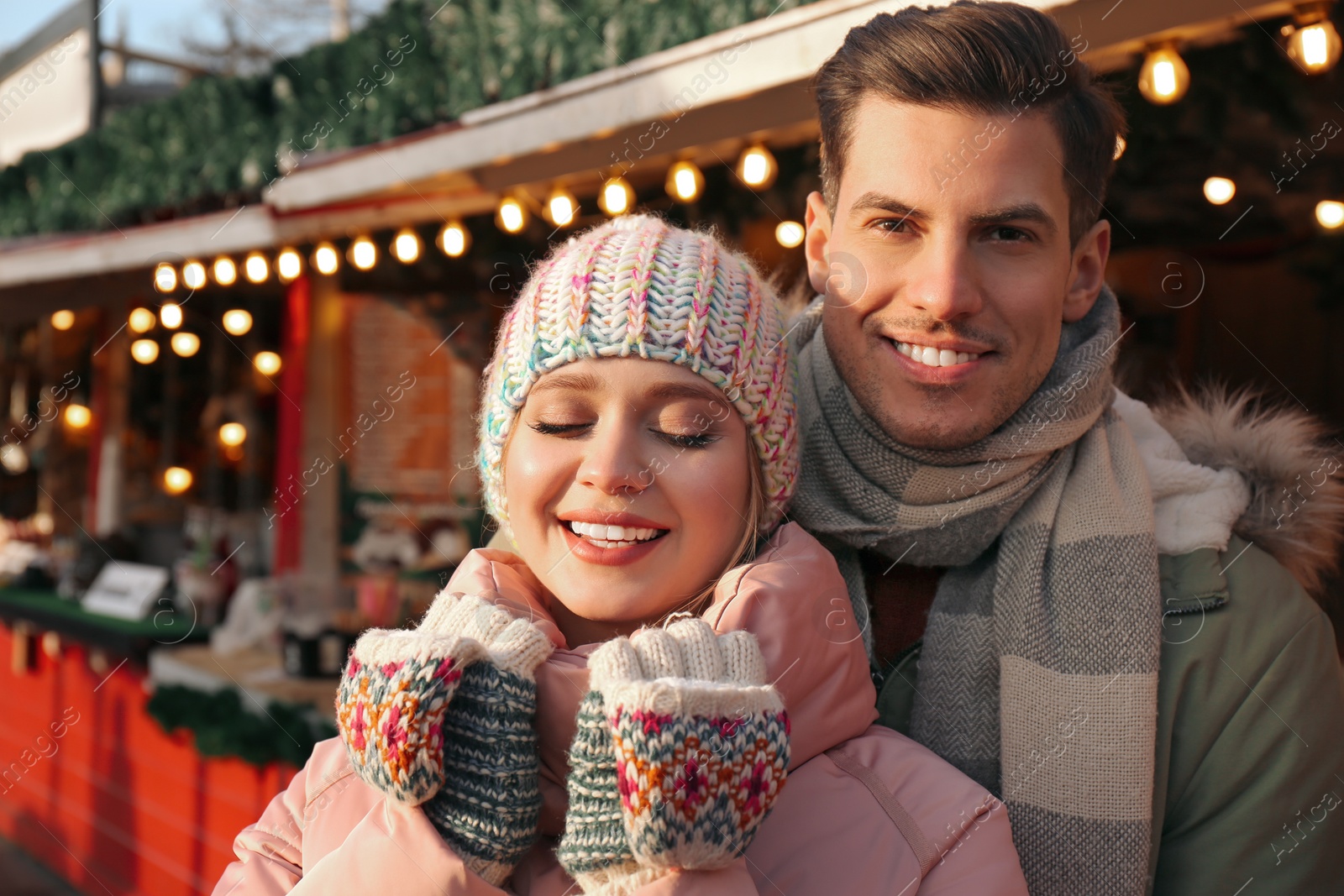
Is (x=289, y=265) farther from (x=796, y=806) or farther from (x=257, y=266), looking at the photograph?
(x=796, y=806)

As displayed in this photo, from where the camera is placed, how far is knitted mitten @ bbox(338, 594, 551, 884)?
1.18 meters

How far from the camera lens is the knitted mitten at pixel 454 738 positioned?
1179 mm

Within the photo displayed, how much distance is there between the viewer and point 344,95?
184 inches

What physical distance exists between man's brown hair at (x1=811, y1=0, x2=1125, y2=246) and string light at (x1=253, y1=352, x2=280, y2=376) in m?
6.15

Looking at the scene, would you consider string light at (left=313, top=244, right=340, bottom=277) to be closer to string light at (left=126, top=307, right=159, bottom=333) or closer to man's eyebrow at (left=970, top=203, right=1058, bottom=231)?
string light at (left=126, top=307, right=159, bottom=333)

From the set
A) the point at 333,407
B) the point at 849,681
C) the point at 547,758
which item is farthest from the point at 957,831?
the point at 333,407

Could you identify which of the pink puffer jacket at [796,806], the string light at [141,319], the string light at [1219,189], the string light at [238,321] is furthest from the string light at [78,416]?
the string light at [1219,189]

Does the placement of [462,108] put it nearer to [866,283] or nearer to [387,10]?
[387,10]

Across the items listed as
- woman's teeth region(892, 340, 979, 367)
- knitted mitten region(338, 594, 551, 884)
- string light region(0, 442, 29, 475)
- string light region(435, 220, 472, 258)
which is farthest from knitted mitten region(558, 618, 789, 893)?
string light region(0, 442, 29, 475)

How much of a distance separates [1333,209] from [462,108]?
372cm

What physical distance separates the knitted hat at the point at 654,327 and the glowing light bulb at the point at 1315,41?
195cm

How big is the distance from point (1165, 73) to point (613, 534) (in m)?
2.39

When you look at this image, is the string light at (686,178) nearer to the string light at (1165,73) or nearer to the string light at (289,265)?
the string light at (1165,73)

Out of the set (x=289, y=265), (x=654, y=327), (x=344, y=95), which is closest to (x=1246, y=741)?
(x=654, y=327)
